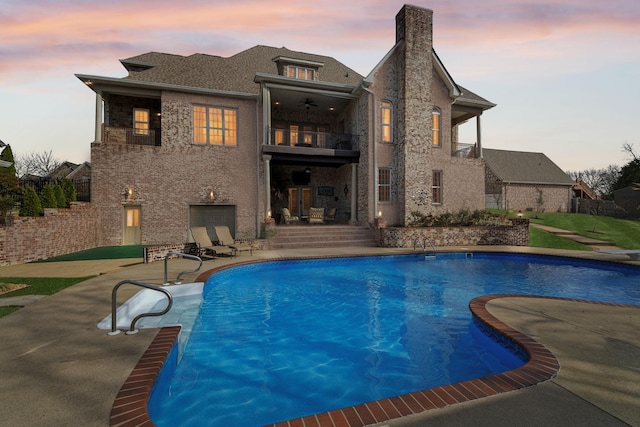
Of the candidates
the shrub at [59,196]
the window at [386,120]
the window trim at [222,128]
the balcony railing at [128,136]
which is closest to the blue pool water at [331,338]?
the shrub at [59,196]

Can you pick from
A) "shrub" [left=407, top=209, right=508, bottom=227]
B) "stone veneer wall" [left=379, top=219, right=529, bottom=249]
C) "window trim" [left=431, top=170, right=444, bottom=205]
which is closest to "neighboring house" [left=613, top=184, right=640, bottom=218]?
"shrub" [left=407, top=209, right=508, bottom=227]

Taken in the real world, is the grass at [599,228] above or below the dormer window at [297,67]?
below

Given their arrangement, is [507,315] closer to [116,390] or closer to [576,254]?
[116,390]

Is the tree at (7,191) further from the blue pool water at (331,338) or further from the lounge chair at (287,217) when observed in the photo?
the lounge chair at (287,217)

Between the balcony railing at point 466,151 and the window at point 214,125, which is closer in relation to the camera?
the window at point 214,125

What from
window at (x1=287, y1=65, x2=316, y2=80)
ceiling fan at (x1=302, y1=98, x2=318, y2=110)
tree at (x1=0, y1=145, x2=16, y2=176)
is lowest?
tree at (x1=0, y1=145, x2=16, y2=176)

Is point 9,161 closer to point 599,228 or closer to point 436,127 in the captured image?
point 436,127

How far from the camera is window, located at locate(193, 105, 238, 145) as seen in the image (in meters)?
16.2

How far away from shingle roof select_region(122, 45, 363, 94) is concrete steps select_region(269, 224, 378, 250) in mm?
8212

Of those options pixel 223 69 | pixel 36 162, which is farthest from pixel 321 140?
pixel 36 162

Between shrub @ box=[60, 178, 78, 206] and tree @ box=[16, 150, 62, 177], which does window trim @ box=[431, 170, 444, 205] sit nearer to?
shrub @ box=[60, 178, 78, 206]

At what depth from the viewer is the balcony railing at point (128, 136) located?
51.4 feet

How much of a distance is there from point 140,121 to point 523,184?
3600 centimetres

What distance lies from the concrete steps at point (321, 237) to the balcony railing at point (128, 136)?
337 inches
